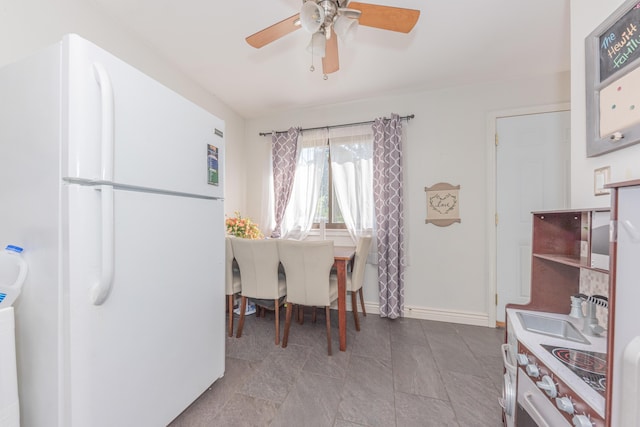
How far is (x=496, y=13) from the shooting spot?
165 cm

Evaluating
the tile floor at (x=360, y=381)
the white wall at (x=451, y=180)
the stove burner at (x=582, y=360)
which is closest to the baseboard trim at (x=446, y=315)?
the white wall at (x=451, y=180)

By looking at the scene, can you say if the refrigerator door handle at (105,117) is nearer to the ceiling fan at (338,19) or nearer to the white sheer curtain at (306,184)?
the ceiling fan at (338,19)

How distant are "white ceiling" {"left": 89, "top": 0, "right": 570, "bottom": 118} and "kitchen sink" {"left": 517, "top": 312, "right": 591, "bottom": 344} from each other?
6.38 ft

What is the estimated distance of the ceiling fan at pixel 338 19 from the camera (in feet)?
3.99

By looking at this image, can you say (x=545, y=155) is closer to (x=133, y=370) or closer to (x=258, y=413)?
(x=258, y=413)

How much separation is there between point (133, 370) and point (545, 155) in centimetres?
351

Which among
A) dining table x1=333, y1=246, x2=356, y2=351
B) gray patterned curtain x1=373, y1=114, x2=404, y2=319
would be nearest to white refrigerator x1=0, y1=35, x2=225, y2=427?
dining table x1=333, y1=246, x2=356, y2=351

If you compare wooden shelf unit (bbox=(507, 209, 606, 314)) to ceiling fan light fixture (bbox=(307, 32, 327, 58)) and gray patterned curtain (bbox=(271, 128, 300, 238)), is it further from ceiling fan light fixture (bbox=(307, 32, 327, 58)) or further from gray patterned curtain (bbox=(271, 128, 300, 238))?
gray patterned curtain (bbox=(271, 128, 300, 238))

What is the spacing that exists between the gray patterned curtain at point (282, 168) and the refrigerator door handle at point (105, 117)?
222cm

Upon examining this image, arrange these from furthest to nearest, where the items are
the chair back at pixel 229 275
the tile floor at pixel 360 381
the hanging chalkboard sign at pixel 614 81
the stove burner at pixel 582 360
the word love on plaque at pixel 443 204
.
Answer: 1. the word love on plaque at pixel 443 204
2. the chair back at pixel 229 275
3. the tile floor at pixel 360 381
4. the hanging chalkboard sign at pixel 614 81
5. the stove burner at pixel 582 360

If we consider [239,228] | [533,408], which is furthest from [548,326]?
[239,228]

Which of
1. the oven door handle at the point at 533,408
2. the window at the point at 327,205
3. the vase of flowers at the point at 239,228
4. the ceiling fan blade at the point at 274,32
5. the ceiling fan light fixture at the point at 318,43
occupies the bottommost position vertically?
the oven door handle at the point at 533,408

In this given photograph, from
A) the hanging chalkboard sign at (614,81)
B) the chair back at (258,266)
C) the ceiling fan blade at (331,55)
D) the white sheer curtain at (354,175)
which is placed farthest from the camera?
the white sheer curtain at (354,175)

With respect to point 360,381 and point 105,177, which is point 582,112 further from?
point 105,177
